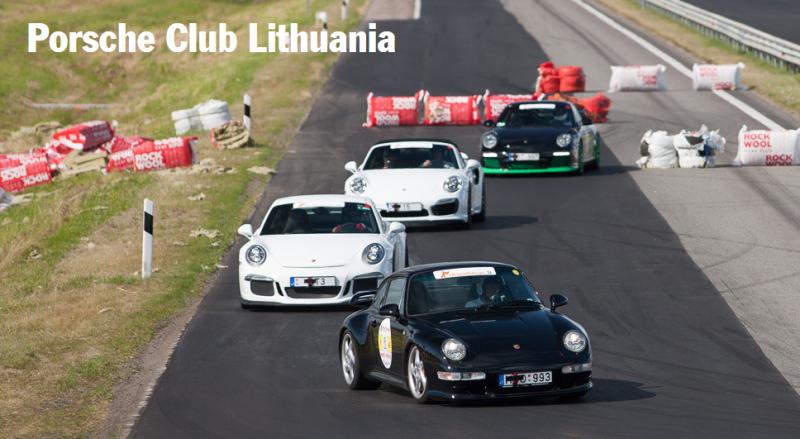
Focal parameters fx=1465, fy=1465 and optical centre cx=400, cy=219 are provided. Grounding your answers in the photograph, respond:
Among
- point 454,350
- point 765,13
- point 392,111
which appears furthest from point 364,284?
point 765,13

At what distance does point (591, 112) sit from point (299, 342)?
78.0ft

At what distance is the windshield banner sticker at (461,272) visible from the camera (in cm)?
1278

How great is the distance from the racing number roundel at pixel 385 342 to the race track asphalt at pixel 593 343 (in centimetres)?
35

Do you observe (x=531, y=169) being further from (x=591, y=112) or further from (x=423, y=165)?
(x=591, y=112)

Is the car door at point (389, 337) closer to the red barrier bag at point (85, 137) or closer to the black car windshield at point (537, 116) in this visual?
the black car windshield at point (537, 116)

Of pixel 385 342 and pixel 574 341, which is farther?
pixel 385 342

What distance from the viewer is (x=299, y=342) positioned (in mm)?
15406

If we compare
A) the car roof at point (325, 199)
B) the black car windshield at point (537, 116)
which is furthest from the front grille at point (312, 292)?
the black car windshield at point (537, 116)

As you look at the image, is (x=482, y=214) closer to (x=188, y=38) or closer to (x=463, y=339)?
(x=463, y=339)

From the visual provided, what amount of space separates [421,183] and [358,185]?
1054 mm

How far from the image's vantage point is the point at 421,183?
23.4 m

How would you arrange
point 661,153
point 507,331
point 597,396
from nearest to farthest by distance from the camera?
point 507,331, point 597,396, point 661,153

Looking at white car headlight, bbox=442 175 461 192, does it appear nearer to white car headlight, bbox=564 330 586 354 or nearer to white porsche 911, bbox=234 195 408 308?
white porsche 911, bbox=234 195 408 308

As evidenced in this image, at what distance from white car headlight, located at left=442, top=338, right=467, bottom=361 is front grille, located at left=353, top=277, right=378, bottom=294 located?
18.1ft
